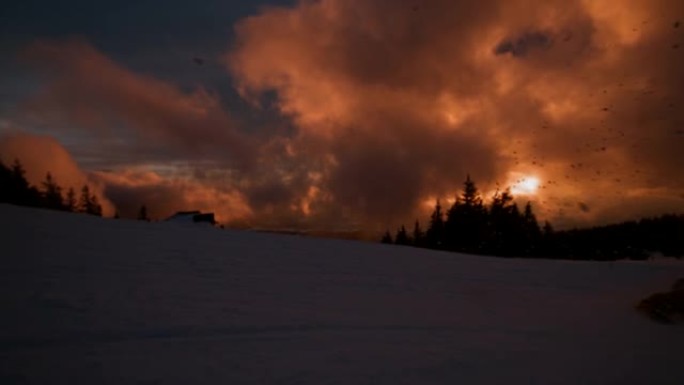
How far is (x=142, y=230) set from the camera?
16750mm

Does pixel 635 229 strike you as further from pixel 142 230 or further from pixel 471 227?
pixel 142 230

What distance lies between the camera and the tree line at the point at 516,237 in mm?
45844

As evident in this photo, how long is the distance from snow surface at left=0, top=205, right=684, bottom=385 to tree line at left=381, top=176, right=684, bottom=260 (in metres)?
30.3

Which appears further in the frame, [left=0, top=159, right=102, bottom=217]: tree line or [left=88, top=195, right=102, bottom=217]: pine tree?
[left=88, top=195, right=102, bottom=217]: pine tree

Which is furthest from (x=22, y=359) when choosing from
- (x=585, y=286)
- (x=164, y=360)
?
(x=585, y=286)

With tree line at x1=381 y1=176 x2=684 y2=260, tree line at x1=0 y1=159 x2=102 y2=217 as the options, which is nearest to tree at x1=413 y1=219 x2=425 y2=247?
tree line at x1=381 y1=176 x2=684 y2=260

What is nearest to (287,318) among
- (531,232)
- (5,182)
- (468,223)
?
(468,223)

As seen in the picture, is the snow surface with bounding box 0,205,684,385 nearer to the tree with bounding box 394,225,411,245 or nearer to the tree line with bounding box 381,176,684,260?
the tree line with bounding box 381,176,684,260

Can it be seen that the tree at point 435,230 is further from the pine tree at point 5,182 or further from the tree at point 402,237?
the pine tree at point 5,182

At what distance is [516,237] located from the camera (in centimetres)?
4619

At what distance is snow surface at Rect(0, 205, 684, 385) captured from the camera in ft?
21.8

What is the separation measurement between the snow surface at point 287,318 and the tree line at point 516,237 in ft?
99.3

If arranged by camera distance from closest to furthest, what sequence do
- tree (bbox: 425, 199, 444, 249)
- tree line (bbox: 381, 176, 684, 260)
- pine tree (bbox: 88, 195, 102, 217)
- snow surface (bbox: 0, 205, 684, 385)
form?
snow surface (bbox: 0, 205, 684, 385) → tree line (bbox: 381, 176, 684, 260) → tree (bbox: 425, 199, 444, 249) → pine tree (bbox: 88, 195, 102, 217)

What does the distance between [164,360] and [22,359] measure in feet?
6.18
